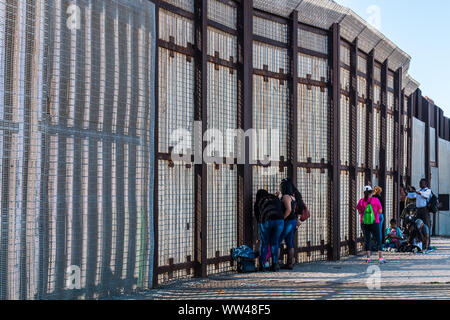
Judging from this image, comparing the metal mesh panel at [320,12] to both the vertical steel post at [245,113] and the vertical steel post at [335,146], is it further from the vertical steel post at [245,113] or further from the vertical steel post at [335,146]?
the vertical steel post at [245,113]

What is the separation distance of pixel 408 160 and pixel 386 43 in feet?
17.8

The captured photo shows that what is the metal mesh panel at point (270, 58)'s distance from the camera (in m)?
12.9

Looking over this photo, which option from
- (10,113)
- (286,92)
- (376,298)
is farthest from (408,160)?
(10,113)

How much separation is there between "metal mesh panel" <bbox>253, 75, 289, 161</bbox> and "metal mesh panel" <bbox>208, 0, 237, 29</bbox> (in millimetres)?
1181

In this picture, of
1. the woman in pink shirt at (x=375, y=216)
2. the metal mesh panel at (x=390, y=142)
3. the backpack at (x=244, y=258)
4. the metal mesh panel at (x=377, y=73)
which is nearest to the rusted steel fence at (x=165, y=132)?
the backpack at (x=244, y=258)

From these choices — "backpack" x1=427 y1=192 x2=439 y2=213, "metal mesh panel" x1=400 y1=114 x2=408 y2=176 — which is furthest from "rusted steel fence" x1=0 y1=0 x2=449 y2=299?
"metal mesh panel" x1=400 y1=114 x2=408 y2=176

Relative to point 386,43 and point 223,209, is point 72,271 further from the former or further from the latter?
point 386,43

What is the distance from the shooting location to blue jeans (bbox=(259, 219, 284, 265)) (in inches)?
470

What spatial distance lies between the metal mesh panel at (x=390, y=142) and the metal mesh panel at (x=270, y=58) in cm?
697

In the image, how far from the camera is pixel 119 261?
893 centimetres

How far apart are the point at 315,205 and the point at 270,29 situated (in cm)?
386

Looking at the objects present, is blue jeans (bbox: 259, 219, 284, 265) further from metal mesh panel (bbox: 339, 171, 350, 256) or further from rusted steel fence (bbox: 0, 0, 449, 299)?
metal mesh panel (bbox: 339, 171, 350, 256)

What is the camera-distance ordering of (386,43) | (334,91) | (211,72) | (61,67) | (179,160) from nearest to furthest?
(61,67) < (179,160) < (211,72) < (334,91) < (386,43)

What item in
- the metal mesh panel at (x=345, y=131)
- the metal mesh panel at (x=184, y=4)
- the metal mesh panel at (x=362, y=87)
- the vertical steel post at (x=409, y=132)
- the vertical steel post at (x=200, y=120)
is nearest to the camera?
the metal mesh panel at (x=184, y=4)
